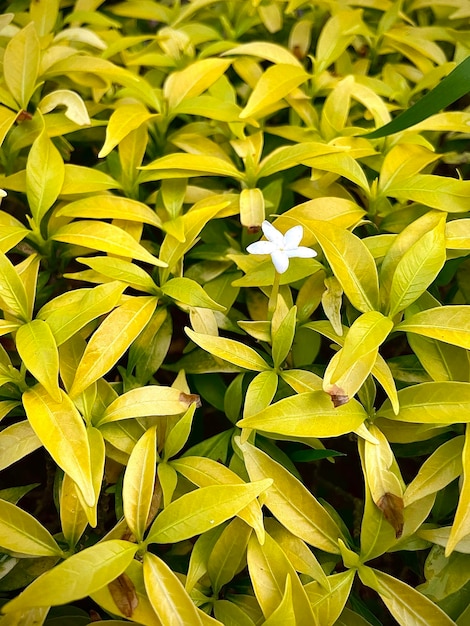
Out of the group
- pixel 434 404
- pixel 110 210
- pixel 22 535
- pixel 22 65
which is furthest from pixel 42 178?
pixel 434 404

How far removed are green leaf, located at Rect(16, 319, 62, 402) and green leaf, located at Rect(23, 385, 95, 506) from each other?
2 centimetres

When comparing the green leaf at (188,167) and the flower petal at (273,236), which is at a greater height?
the green leaf at (188,167)

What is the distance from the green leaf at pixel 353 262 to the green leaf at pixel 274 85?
289 mm

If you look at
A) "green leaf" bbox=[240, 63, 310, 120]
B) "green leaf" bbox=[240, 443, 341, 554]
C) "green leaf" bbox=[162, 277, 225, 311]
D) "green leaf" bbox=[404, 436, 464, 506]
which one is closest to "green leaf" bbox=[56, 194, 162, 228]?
"green leaf" bbox=[162, 277, 225, 311]

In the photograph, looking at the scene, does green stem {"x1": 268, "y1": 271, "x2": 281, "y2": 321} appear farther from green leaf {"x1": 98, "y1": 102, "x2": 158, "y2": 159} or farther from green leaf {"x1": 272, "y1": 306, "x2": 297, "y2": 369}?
green leaf {"x1": 98, "y1": 102, "x2": 158, "y2": 159}

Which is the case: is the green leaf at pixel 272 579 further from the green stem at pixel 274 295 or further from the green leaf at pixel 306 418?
the green stem at pixel 274 295

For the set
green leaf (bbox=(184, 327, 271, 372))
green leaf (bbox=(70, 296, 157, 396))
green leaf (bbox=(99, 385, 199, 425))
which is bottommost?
green leaf (bbox=(99, 385, 199, 425))

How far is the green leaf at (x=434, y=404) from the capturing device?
0.59 m

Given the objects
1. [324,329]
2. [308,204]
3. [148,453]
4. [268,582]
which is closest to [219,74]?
[308,204]

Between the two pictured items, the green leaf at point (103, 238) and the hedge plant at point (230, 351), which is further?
the green leaf at point (103, 238)

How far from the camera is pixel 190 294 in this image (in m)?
0.67

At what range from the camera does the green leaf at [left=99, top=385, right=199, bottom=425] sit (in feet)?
2.03

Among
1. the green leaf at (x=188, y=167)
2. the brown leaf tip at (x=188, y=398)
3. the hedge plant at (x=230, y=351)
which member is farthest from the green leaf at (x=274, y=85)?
the brown leaf tip at (x=188, y=398)

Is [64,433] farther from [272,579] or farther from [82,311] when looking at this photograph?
[272,579]
